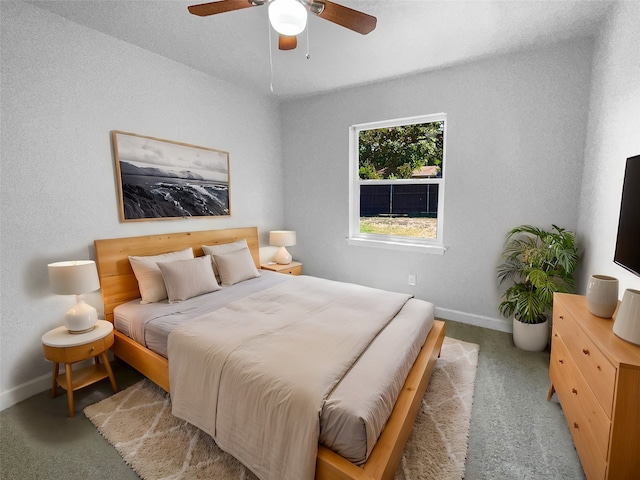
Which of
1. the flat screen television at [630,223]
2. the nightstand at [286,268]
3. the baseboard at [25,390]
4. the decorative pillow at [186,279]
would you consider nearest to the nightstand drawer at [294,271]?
the nightstand at [286,268]

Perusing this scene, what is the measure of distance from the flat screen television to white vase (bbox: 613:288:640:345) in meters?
0.29

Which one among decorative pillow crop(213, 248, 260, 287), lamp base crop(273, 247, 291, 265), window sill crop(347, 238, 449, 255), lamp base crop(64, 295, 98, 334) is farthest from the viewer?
lamp base crop(273, 247, 291, 265)

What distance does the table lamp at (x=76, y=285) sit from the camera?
2.00 m

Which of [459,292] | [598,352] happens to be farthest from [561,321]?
[459,292]

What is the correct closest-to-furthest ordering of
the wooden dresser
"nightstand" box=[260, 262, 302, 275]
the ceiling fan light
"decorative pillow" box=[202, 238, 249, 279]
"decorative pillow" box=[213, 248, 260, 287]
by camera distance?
1. the wooden dresser
2. the ceiling fan light
3. "decorative pillow" box=[213, 248, 260, 287]
4. "decorative pillow" box=[202, 238, 249, 279]
5. "nightstand" box=[260, 262, 302, 275]

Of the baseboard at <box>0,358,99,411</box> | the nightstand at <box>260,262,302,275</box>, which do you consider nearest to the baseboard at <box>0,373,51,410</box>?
the baseboard at <box>0,358,99,411</box>

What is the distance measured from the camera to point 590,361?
4.68 ft

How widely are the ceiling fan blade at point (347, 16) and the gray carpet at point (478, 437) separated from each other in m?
2.46

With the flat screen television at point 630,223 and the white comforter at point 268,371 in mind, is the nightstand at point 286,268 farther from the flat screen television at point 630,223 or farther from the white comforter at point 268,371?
the flat screen television at point 630,223

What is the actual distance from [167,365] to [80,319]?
2.38 ft

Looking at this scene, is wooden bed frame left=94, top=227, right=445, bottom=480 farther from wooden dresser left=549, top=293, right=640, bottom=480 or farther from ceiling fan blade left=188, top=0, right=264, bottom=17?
ceiling fan blade left=188, top=0, right=264, bottom=17

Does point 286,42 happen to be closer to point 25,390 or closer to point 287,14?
point 287,14

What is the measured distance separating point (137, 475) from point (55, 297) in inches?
60.1

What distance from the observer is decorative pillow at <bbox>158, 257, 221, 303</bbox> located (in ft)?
8.29
